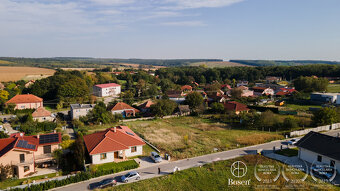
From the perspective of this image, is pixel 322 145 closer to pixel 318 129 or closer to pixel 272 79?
pixel 318 129

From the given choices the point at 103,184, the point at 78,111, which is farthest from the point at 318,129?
the point at 78,111

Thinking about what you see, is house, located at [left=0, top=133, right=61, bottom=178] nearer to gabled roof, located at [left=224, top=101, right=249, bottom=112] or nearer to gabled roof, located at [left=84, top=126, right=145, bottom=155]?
gabled roof, located at [left=84, top=126, right=145, bottom=155]

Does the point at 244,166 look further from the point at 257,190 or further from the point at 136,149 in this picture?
the point at 136,149

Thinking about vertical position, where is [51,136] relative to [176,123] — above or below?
above

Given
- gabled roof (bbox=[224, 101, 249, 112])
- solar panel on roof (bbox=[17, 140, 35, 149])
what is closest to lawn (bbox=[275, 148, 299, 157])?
gabled roof (bbox=[224, 101, 249, 112])

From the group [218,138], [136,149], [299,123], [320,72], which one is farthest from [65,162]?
[320,72]

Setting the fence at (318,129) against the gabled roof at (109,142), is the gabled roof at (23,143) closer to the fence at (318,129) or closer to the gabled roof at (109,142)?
the gabled roof at (109,142)
